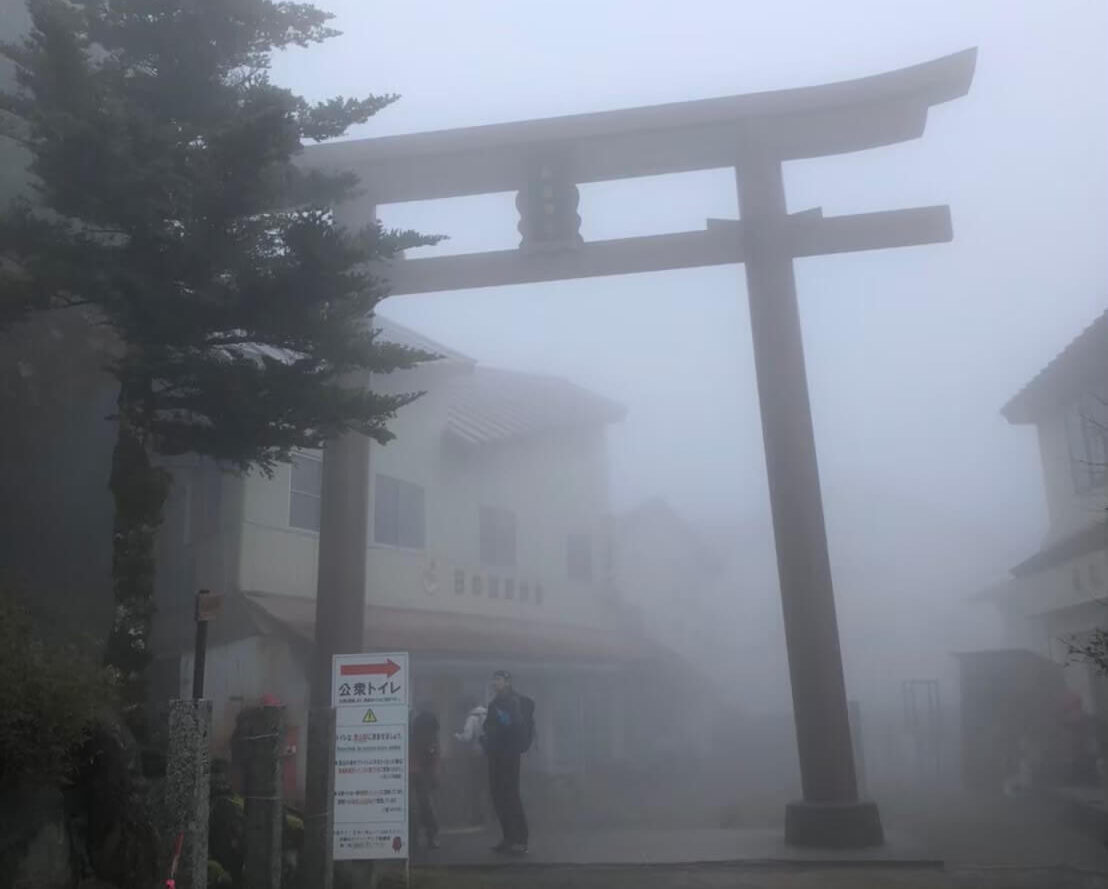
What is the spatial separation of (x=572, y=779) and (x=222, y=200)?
13786 mm

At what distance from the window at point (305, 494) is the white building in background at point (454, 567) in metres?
0.02

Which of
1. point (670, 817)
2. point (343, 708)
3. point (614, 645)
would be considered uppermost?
point (614, 645)

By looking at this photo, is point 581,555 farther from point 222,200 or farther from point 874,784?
point 222,200

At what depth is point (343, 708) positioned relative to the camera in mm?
7961

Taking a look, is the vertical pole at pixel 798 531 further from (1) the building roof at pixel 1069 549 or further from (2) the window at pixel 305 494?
(2) the window at pixel 305 494

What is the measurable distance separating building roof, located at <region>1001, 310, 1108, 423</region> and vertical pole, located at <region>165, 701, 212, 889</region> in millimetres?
12710

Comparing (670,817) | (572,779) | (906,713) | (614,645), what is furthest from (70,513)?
(906,713)

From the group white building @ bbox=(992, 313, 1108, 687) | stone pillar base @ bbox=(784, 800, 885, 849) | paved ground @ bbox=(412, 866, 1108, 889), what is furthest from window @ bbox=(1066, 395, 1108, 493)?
paved ground @ bbox=(412, 866, 1108, 889)

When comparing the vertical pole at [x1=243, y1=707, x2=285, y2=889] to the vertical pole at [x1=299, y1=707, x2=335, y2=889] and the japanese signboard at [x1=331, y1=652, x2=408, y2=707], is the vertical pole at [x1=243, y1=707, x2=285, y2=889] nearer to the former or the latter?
the vertical pole at [x1=299, y1=707, x2=335, y2=889]

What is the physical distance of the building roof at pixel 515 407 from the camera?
1977cm

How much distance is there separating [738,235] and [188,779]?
7520 mm

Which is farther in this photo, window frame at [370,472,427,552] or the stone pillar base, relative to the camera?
window frame at [370,472,427,552]

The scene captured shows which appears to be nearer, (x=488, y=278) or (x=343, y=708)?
(x=343, y=708)

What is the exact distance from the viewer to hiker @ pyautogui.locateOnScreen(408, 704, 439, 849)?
38.1 ft
